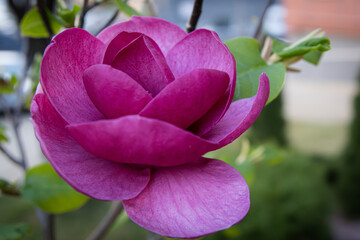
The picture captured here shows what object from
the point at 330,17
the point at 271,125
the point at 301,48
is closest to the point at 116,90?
the point at 301,48

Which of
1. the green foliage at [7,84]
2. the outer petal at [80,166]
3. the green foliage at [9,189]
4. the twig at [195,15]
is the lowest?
the green foliage at [9,189]

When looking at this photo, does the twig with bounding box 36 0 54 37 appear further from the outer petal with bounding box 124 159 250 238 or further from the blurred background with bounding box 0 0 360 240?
the outer petal with bounding box 124 159 250 238

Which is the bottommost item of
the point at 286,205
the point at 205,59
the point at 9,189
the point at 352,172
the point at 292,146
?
the point at 292,146

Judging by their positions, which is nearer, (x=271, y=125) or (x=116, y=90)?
(x=116, y=90)

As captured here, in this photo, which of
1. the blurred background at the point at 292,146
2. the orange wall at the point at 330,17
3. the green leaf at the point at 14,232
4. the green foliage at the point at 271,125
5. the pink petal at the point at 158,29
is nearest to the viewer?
the pink petal at the point at 158,29

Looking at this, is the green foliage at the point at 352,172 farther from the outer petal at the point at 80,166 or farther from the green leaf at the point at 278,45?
the outer petal at the point at 80,166

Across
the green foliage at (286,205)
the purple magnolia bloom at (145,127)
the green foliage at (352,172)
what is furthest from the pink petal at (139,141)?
the green foliage at (352,172)

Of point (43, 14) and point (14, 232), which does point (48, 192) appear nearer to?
point (14, 232)
